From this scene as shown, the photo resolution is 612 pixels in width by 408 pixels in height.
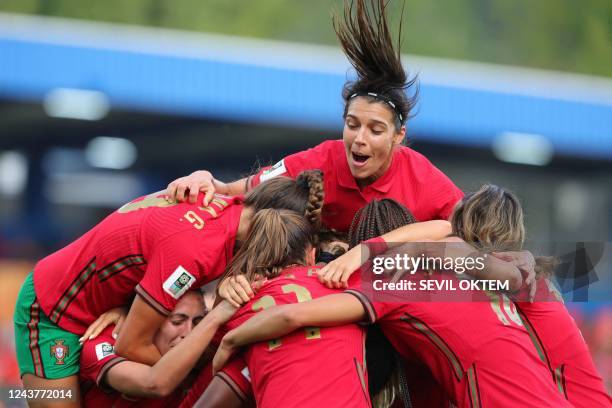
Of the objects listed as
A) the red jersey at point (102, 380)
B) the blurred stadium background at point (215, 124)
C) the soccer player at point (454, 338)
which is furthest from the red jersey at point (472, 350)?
the blurred stadium background at point (215, 124)

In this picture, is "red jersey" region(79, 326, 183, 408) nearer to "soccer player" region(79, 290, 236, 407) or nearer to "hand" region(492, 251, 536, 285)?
"soccer player" region(79, 290, 236, 407)

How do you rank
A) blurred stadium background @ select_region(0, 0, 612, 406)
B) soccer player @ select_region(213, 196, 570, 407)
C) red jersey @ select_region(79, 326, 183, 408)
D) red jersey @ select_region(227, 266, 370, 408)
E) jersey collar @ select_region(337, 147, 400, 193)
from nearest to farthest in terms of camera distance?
red jersey @ select_region(227, 266, 370, 408) < soccer player @ select_region(213, 196, 570, 407) < red jersey @ select_region(79, 326, 183, 408) < jersey collar @ select_region(337, 147, 400, 193) < blurred stadium background @ select_region(0, 0, 612, 406)

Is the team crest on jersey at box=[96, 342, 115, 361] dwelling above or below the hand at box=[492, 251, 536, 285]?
below

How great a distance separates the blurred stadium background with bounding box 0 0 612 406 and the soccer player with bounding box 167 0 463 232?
27.7 ft

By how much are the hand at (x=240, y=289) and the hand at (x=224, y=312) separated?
0.10ft

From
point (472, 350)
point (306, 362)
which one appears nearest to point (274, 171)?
point (306, 362)

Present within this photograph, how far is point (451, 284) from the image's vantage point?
12.8 ft

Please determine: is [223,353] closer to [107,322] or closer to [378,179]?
[107,322]

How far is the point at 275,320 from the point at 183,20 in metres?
17.9

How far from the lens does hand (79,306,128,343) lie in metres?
4.43

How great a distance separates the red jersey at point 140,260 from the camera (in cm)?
408

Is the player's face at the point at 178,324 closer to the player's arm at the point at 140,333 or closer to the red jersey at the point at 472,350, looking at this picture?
the player's arm at the point at 140,333

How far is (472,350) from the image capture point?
3807mm

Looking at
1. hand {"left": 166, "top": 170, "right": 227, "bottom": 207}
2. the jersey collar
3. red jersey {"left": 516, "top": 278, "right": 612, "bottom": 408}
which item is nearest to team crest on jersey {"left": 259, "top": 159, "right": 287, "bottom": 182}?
the jersey collar
